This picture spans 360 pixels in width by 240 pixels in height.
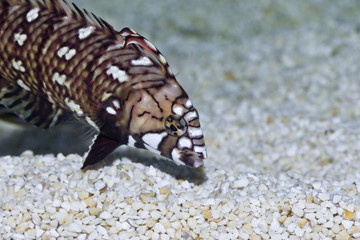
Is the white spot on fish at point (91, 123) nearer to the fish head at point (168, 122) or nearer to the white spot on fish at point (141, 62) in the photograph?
the fish head at point (168, 122)

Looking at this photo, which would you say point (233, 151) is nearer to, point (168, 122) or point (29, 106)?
point (168, 122)

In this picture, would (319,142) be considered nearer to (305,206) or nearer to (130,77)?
(305,206)

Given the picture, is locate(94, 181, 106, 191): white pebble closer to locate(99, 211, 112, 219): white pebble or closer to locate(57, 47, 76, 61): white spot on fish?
locate(99, 211, 112, 219): white pebble

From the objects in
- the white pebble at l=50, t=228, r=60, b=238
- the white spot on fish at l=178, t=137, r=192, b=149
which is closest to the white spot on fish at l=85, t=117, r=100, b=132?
the white spot on fish at l=178, t=137, r=192, b=149

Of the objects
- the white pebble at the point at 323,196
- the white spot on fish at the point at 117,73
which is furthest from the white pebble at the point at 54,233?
the white pebble at the point at 323,196

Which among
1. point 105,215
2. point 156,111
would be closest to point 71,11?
point 156,111

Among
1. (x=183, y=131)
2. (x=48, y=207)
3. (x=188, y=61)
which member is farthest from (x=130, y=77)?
(x=188, y=61)

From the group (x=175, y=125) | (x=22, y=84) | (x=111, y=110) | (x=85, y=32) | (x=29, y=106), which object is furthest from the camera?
(x=29, y=106)
